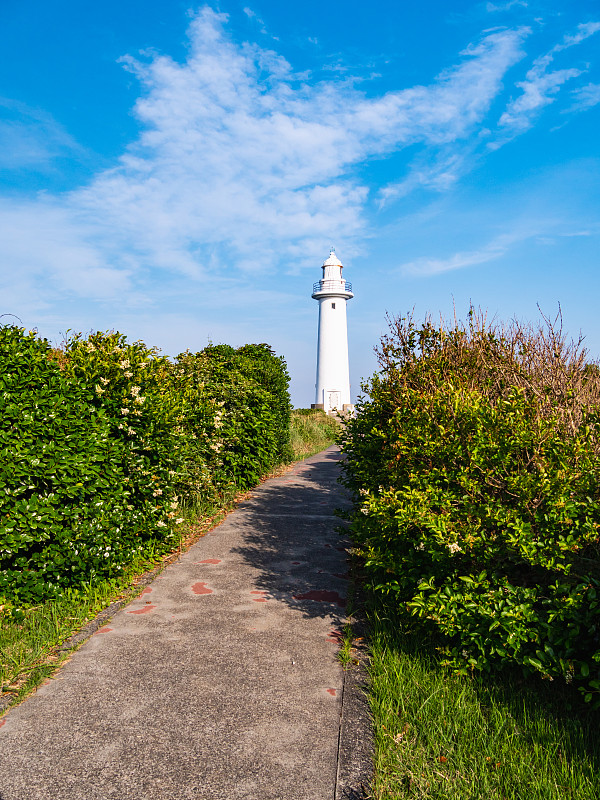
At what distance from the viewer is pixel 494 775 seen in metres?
2.79

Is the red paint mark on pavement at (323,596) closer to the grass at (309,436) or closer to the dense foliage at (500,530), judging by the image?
the dense foliage at (500,530)

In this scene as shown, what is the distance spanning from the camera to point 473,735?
3135mm

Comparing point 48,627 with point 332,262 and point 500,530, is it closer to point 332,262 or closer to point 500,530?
point 500,530

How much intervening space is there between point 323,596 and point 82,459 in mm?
2588

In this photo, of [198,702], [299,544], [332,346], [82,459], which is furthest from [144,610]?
[332,346]

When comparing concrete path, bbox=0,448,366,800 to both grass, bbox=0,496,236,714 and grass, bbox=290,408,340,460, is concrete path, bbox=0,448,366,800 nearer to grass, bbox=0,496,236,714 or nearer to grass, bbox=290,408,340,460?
grass, bbox=0,496,236,714

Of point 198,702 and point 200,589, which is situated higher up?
point 200,589

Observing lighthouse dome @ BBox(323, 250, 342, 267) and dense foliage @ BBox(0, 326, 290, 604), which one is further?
lighthouse dome @ BBox(323, 250, 342, 267)

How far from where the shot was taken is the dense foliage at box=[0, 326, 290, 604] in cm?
468

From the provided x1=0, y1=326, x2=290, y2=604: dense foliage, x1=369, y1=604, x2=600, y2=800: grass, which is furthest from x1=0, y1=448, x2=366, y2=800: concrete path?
x1=0, y1=326, x2=290, y2=604: dense foliage

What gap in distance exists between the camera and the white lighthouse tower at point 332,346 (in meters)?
36.4

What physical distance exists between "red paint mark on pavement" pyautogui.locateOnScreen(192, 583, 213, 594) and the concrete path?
2 centimetres

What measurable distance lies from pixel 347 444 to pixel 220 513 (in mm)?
2987

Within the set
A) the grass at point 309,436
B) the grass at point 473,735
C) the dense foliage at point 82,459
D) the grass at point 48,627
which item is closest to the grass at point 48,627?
the grass at point 48,627
